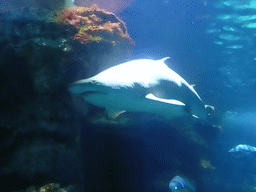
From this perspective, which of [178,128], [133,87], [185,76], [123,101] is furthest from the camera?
[185,76]

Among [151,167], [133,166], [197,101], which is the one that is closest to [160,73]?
[197,101]

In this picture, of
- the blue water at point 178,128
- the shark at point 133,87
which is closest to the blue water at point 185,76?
the blue water at point 178,128

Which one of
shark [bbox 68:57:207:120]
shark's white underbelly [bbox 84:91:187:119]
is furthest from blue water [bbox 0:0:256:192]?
shark [bbox 68:57:207:120]

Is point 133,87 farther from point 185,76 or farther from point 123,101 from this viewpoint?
point 185,76

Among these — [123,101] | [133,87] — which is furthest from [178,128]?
[133,87]

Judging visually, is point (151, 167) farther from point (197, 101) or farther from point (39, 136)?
point (39, 136)

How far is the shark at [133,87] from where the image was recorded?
2977 millimetres

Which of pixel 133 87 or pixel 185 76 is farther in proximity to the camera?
pixel 185 76

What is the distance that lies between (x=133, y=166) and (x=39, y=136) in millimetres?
4357

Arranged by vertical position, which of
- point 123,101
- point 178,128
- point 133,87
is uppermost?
point 178,128

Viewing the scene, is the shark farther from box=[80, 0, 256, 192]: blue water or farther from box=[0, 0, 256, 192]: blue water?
box=[80, 0, 256, 192]: blue water

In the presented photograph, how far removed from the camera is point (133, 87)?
3.33 m

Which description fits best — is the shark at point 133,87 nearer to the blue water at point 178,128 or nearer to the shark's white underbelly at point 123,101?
the shark's white underbelly at point 123,101

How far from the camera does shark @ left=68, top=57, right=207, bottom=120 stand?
2977 millimetres
